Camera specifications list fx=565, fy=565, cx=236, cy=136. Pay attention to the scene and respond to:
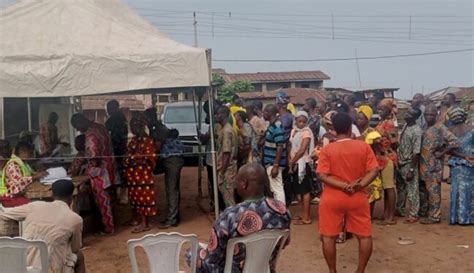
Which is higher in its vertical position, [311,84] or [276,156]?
[311,84]

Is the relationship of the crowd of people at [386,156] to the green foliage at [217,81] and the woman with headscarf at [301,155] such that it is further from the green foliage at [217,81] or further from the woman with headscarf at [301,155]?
the green foliage at [217,81]

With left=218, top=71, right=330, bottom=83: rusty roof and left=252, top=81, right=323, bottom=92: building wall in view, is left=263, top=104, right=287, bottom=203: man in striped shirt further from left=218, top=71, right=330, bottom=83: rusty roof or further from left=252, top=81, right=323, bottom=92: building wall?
left=252, top=81, right=323, bottom=92: building wall

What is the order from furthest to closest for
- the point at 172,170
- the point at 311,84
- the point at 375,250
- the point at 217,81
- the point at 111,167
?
the point at 311,84 → the point at 217,81 → the point at 172,170 → the point at 111,167 → the point at 375,250

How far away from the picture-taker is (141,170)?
7.48 m

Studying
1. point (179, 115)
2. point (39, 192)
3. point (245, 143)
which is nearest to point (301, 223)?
point (245, 143)

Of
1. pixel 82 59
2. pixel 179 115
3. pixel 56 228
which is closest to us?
pixel 56 228

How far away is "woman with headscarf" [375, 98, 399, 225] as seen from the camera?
7.34 metres

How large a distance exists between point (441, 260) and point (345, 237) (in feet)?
3.95

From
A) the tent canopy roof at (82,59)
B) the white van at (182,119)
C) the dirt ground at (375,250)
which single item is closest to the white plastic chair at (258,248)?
the dirt ground at (375,250)

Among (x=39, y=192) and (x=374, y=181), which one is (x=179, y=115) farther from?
(x=39, y=192)

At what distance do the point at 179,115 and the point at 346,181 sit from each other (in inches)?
395

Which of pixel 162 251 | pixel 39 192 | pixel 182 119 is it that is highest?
pixel 182 119

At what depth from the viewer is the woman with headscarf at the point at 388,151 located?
7.34 m

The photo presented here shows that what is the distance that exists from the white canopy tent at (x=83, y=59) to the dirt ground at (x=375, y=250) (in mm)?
1927
